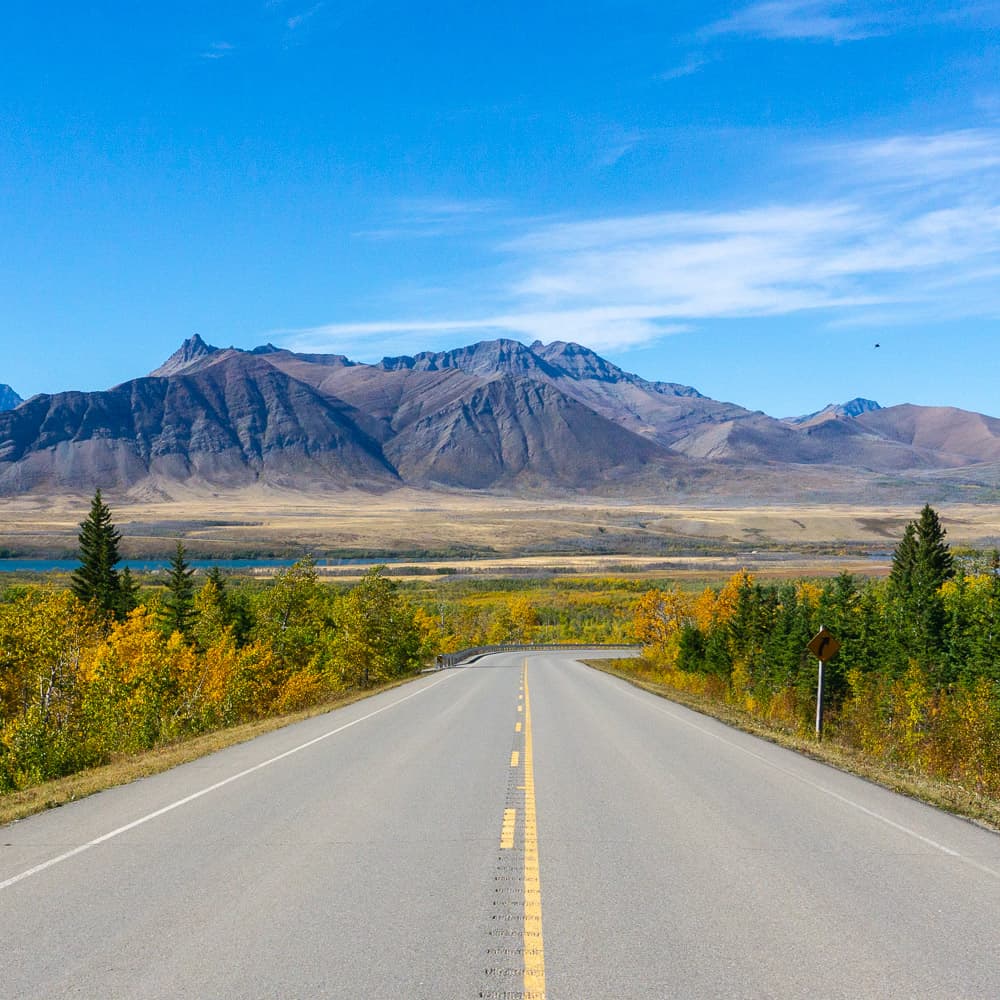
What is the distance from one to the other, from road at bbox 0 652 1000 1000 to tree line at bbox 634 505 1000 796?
232 inches

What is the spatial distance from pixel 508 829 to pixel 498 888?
225cm

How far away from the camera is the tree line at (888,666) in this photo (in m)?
19.6

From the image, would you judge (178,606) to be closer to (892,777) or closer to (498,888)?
(892,777)

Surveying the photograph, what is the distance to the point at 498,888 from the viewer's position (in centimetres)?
750

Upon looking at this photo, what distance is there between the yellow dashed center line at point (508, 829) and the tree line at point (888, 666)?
7646mm

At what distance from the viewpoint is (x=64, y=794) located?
39.9 feet

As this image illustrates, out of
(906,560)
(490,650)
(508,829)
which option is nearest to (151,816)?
(508,829)

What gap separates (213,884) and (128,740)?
14.4 m

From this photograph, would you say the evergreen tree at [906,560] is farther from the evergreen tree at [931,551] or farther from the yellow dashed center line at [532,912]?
the yellow dashed center line at [532,912]

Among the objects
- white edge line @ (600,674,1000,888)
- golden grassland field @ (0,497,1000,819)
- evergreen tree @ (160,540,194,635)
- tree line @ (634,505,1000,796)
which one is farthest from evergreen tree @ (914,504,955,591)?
white edge line @ (600,674,1000,888)

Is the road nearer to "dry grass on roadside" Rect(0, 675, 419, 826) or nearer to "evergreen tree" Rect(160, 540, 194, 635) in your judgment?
"dry grass on roadside" Rect(0, 675, 419, 826)

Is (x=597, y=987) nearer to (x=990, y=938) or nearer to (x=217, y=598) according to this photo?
(x=990, y=938)

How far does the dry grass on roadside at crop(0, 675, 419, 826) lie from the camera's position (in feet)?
37.6

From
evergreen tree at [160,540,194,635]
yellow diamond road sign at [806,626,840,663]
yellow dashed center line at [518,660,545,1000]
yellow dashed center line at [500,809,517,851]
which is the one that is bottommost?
evergreen tree at [160,540,194,635]
